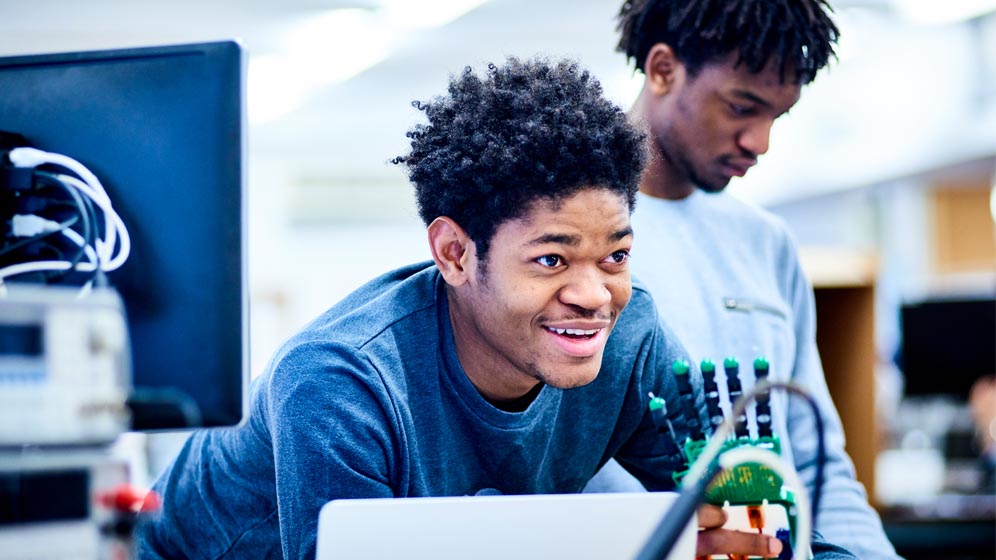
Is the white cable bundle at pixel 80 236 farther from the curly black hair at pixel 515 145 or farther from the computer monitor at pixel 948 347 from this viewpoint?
the computer monitor at pixel 948 347

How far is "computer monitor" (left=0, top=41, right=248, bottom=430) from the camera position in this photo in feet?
2.88

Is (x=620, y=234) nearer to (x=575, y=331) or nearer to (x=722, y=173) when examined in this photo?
(x=575, y=331)

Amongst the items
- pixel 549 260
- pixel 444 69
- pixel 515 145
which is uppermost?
pixel 444 69

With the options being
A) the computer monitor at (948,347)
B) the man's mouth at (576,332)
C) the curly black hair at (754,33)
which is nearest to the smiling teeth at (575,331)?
the man's mouth at (576,332)

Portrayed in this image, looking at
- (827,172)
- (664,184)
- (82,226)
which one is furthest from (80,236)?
(827,172)

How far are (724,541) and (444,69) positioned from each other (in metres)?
4.05

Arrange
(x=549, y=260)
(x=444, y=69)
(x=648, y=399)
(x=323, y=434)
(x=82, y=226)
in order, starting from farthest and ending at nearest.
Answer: (x=444, y=69) → (x=648, y=399) → (x=549, y=260) → (x=323, y=434) → (x=82, y=226)

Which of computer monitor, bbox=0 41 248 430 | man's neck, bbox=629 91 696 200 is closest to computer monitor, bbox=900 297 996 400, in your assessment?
man's neck, bbox=629 91 696 200

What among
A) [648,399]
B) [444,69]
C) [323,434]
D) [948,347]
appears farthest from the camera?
[444,69]

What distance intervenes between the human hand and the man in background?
0.52m

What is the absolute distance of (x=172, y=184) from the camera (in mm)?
909

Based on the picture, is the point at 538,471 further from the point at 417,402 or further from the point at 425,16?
the point at 425,16

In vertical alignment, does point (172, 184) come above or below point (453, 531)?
above

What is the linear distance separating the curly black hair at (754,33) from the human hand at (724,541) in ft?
2.53
